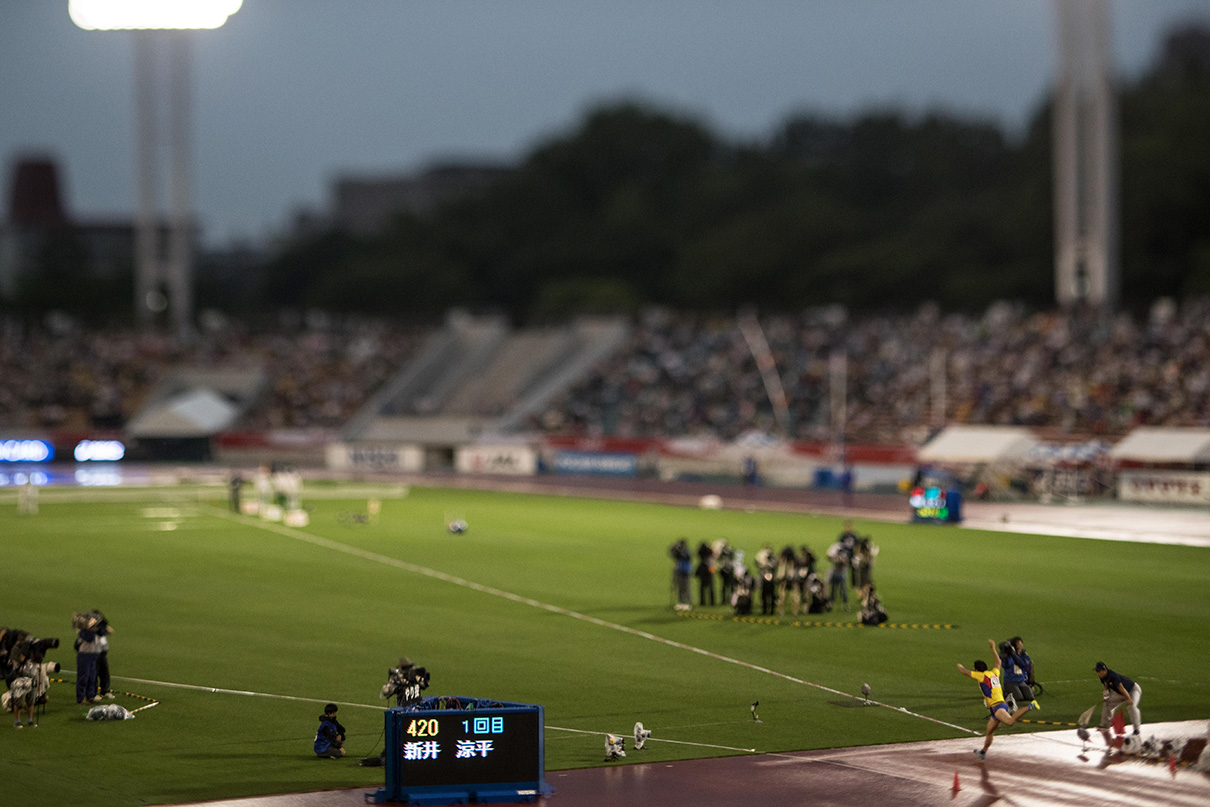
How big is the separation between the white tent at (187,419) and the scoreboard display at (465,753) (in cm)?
6504

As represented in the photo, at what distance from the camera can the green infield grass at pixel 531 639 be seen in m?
18.5

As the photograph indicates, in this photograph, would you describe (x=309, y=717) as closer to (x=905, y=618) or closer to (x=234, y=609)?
(x=234, y=609)

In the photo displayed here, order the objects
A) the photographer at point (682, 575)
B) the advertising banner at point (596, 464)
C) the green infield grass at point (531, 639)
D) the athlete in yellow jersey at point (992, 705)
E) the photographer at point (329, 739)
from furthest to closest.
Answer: the advertising banner at point (596, 464) < the photographer at point (682, 575) < the green infield grass at point (531, 639) < the photographer at point (329, 739) < the athlete in yellow jersey at point (992, 705)

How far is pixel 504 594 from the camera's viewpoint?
31969mm

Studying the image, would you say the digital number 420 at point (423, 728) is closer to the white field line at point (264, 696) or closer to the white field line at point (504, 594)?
the white field line at point (264, 696)

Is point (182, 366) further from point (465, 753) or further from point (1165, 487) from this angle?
point (465, 753)

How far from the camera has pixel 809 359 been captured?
7144 centimetres

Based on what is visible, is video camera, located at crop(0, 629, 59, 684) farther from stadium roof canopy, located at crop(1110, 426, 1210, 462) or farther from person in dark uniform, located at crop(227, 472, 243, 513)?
stadium roof canopy, located at crop(1110, 426, 1210, 462)

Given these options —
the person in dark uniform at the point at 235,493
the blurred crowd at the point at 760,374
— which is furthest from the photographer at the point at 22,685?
the blurred crowd at the point at 760,374

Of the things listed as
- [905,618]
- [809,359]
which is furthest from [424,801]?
[809,359]

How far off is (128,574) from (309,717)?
16.7 m

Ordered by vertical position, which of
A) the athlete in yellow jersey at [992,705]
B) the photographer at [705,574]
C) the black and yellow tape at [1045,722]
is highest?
the photographer at [705,574]

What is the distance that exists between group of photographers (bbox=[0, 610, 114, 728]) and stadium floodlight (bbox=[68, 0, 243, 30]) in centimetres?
3209

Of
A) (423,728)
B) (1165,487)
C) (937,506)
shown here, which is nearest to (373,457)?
(937,506)
